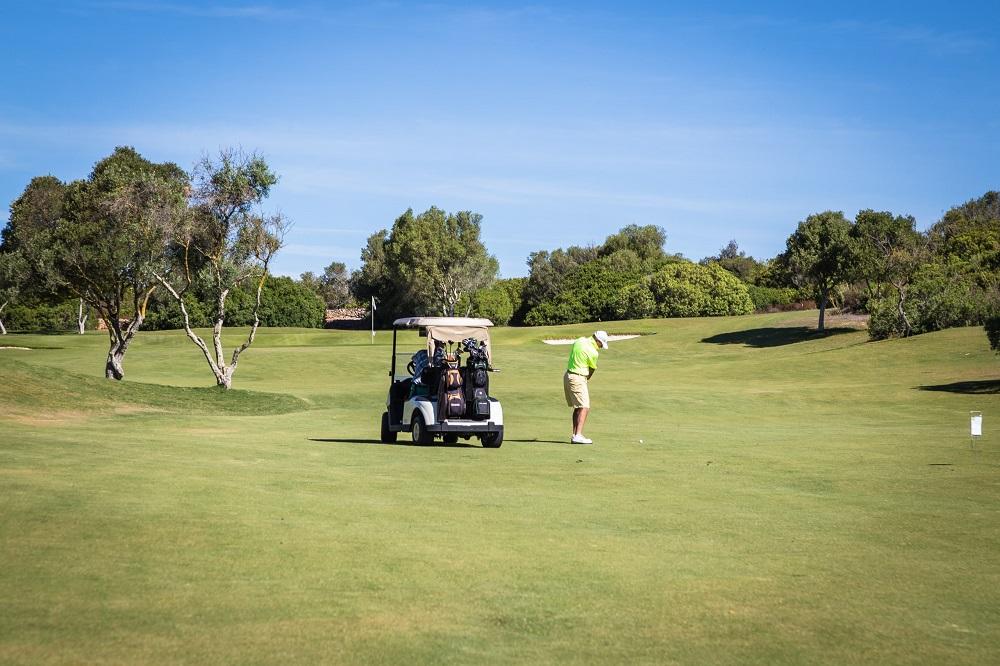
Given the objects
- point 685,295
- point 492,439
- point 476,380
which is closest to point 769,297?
point 685,295

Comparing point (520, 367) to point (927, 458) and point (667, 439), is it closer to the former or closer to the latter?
point (667, 439)

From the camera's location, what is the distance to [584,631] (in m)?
6.59

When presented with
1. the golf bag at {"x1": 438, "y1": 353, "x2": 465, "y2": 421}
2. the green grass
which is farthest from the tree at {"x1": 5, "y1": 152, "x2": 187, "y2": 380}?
→ the golf bag at {"x1": 438, "y1": 353, "x2": 465, "y2": 421}

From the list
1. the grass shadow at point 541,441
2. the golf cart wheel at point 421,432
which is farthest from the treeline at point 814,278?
the golf cart wheel at point 421,432

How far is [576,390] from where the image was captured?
2122 centimetres

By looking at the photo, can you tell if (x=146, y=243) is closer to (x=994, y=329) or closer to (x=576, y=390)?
(x=576, y=390)

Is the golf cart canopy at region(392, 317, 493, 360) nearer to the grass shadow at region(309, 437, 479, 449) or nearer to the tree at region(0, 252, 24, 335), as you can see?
the grass shadow at region(309, 437, 479, 449)

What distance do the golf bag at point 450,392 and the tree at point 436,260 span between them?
4022 inches

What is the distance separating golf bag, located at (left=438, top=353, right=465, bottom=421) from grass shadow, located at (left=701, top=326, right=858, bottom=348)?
2102 inches

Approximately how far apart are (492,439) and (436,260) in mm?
104205

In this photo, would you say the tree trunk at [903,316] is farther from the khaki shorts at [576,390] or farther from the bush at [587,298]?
the bush at [587,298]

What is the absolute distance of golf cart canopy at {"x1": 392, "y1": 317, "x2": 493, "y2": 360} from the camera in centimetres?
1989

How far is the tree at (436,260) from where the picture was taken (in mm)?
123625

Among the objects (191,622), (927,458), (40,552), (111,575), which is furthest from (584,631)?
(927,458)
